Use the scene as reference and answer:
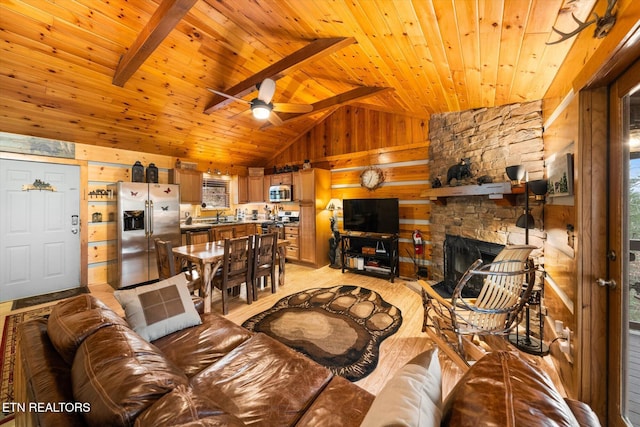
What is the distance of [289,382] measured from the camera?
1.28m

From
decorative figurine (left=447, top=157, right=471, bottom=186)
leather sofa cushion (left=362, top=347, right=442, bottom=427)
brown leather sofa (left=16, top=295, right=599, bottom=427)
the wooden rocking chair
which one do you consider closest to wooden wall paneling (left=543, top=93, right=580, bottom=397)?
the wooden rocking chair

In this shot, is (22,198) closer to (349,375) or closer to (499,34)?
(349,375)

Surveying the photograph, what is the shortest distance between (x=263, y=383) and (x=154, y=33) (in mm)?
3133

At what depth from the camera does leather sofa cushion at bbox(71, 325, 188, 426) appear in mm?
717

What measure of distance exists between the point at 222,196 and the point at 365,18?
17.7 ft

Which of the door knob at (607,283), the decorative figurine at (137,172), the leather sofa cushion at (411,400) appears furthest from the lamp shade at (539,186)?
the decorative figurine at (137,172)

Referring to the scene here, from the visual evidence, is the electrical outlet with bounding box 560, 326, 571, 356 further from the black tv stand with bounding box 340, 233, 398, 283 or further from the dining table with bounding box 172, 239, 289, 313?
the dining table with bounding box 172, 239, 289, 313

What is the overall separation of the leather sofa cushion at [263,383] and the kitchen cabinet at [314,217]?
151 inches

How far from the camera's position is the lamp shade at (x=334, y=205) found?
5652mm

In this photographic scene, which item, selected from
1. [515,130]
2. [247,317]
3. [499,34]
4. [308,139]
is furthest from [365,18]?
[308,139]

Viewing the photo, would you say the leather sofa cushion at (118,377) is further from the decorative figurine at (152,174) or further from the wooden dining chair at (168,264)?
the decorative figurine at (152,174)

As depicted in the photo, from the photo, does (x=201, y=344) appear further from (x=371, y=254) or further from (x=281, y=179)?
(x=281, y=179)

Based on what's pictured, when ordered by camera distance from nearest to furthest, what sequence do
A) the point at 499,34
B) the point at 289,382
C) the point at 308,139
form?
1. the point at 289,382
2. the point at 499,34
3. the point at 308,139

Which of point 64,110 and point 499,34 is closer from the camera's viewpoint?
point 499,34
